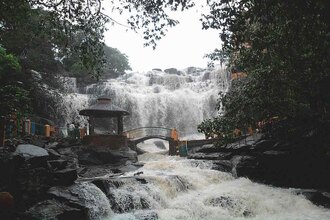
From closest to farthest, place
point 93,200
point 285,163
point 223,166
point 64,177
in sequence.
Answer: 1. point 93,200
2. point 64,177
3. point 285,163
4. point 223,166

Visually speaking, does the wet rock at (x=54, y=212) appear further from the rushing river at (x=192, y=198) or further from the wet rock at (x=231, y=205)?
the wet rock at (x=231, y=205)

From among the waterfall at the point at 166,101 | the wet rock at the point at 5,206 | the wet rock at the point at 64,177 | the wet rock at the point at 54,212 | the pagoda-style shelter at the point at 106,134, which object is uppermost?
the waterfall at the point at 166,101

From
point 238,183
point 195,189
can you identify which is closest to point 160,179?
point 195,189

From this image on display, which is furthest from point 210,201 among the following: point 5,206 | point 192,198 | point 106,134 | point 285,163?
point 106,134

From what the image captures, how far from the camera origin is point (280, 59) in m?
8.99

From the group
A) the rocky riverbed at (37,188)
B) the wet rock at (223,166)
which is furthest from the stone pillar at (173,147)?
the rocky riverbed at (37,188)

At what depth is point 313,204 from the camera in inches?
438

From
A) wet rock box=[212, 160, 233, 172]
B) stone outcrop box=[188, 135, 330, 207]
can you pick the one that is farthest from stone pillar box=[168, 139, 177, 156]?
wet rock box=[212, 160, 233, 172]

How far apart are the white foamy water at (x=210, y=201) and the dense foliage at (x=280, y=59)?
102 inches

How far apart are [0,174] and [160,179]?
544 cm

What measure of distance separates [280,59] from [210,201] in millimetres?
5265

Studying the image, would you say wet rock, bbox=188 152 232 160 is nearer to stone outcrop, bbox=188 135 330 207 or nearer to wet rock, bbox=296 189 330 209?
stone outcrop, bbox=188 135 330 207

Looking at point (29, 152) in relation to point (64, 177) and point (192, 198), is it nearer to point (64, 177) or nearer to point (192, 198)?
point (64, 177)

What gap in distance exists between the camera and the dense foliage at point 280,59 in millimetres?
5918
